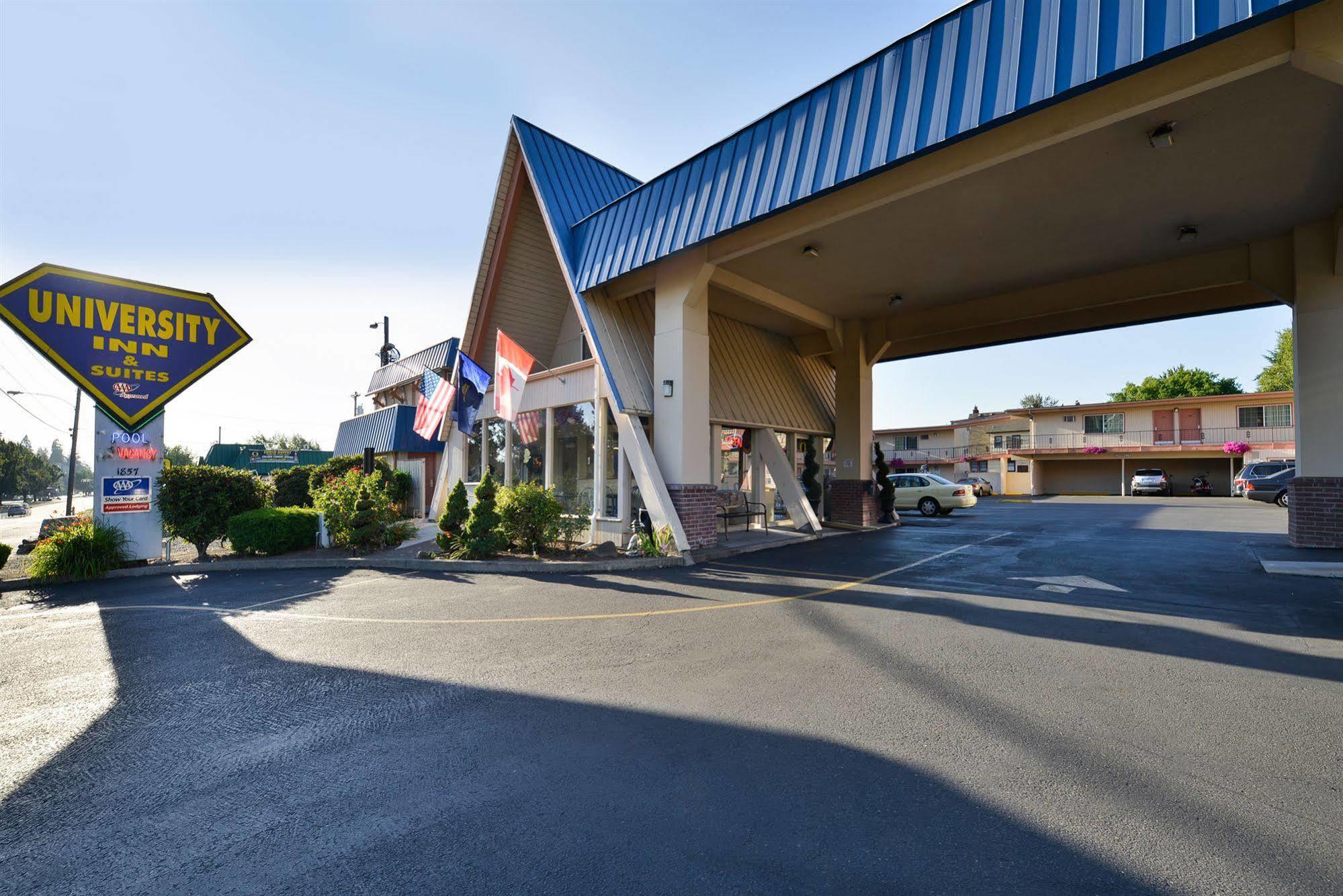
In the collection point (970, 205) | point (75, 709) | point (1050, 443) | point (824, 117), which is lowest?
point (75, 709)

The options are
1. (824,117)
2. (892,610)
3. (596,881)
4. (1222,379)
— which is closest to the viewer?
(596,881)

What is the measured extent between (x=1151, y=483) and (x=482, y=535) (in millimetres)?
37142

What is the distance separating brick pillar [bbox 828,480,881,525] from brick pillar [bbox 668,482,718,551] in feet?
19.3

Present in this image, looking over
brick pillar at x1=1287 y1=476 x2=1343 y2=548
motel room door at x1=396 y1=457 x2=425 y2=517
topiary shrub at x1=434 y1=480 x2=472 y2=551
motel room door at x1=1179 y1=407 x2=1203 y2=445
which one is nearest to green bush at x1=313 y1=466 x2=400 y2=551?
topiary shrub at x1=434 y1=480 x2=472 y2=551

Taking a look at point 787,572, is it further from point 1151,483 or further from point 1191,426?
point 1191,426

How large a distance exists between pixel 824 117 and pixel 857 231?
221 centimetres

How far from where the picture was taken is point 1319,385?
10.1m

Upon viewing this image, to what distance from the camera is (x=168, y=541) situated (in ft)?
36.5

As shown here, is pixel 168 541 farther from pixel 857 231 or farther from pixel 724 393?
pixel 857 231

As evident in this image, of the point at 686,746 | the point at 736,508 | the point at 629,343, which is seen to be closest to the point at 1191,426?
the point at 736,508

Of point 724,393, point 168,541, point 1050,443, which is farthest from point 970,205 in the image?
point 1050,443

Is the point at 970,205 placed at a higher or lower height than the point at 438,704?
higher

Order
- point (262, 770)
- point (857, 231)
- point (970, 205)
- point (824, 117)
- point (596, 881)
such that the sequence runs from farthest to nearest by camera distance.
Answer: point (857, 231), point (970, 205), point (824, 117), point (262, 770), point (596, 881)

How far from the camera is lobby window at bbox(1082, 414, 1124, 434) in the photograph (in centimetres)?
3644
